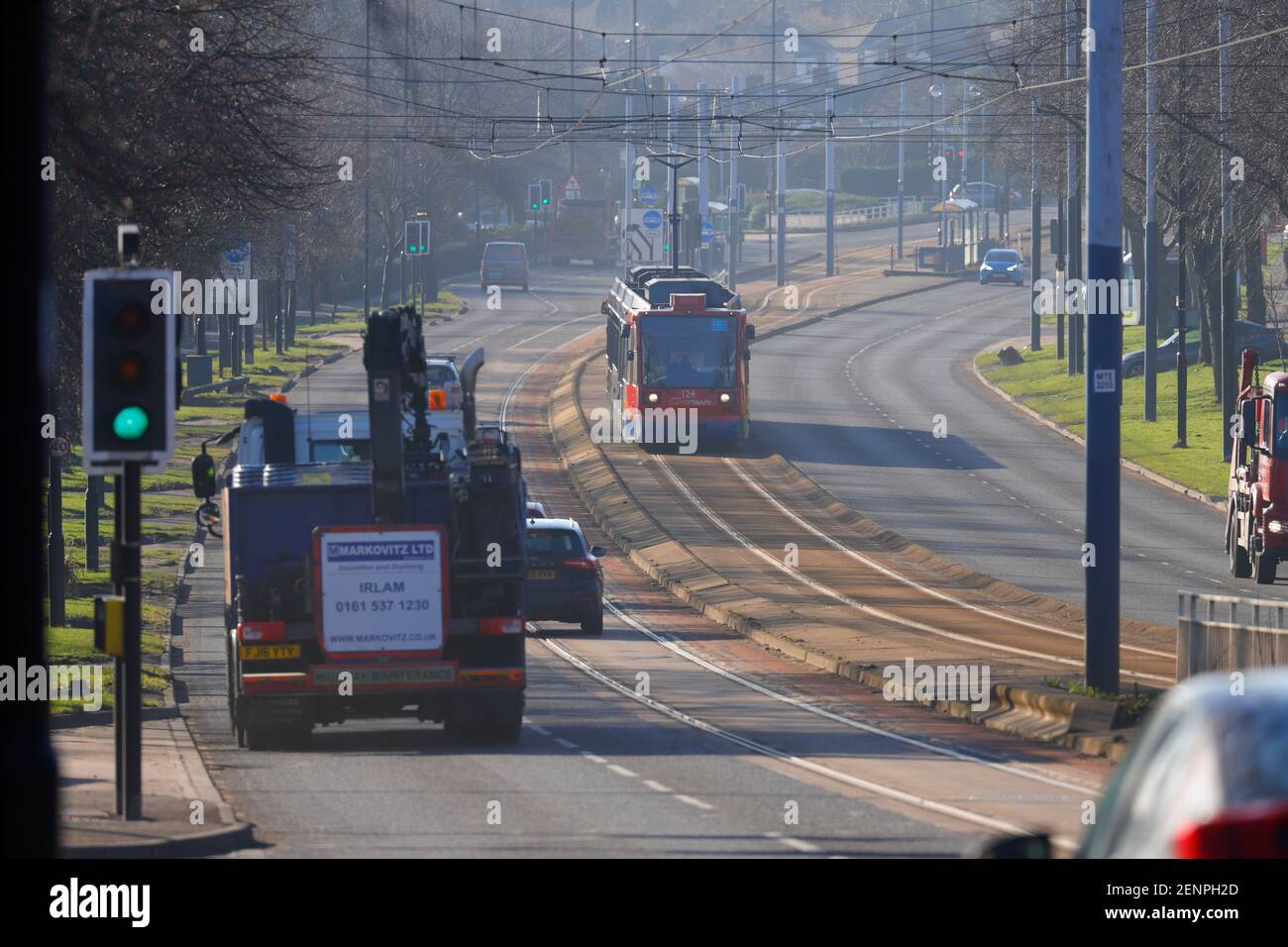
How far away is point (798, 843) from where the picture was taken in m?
12.7

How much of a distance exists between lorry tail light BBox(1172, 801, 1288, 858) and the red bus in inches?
1696

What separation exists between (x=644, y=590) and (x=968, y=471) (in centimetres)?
1571

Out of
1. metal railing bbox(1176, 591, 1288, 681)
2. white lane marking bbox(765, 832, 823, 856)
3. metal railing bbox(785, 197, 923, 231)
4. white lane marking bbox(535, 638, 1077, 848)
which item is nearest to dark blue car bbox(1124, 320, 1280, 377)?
white lane marking bbox(535, 638, 1077, 848)

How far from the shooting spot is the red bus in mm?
48375

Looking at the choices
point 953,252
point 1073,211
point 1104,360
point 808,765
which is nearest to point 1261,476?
point 1104,360

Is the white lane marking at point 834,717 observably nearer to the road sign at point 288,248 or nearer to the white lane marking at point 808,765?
the white lane marking at point 808,765

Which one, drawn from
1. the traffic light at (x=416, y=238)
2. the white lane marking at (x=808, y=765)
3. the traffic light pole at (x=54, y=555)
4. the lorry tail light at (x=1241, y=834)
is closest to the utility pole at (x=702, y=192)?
the traffic light at (x=416, y=238)

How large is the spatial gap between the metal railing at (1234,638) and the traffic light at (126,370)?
1041cm

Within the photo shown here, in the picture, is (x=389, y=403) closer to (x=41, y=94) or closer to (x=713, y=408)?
(x=41, y=94)

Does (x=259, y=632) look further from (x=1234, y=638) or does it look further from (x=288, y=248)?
(x=288, y=248)

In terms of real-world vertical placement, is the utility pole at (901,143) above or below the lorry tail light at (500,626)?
above

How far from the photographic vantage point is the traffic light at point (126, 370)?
42.8 ft

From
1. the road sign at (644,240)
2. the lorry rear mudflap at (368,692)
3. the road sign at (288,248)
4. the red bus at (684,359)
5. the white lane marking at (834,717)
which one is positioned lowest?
the white lane marking at (834,717)

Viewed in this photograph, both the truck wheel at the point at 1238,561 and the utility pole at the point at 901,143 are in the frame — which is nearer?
the truck wheel at the point at 1238,561
